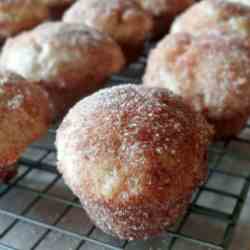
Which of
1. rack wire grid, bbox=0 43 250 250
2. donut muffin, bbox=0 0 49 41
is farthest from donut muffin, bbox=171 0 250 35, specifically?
donut muffin, bbox=0 0 49 41

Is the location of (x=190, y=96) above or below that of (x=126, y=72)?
above

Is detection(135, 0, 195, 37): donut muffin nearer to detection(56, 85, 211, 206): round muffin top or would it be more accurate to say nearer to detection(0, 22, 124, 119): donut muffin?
detection(0, 22, 124, 119): donut muffin

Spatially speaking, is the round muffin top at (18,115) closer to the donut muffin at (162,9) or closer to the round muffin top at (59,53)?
the round muffin top at (59,53)

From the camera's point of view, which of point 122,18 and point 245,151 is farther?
point 122,18

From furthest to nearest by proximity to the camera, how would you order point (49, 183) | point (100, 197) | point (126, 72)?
point (126, 72) < point (49, 183) < point (100, 197)

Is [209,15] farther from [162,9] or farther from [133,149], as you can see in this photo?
[133,149]

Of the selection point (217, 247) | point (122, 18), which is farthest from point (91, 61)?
point (217, 247)

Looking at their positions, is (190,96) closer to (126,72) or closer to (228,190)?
(228,190)
